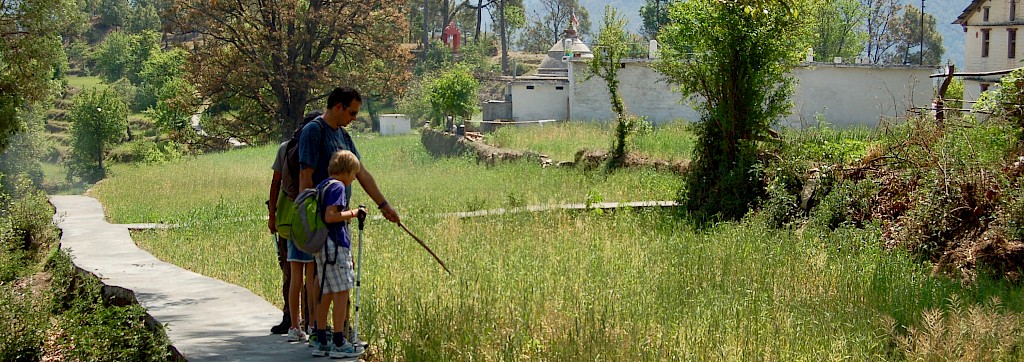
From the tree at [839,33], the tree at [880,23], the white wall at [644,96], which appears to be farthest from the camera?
the tree at [880,23]

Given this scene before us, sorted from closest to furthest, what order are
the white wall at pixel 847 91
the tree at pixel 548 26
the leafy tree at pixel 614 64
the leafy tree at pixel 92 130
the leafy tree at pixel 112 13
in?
the leafy tree at pixel 614 64 < the white wall at pixel 847 91 < the leafy tree at pixel 92 130 < the tree at pixel 548 26 < the leafy tree at pixel 112 13

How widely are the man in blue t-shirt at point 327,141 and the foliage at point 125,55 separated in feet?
283

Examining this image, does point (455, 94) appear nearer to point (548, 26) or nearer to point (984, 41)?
point (984, 41)

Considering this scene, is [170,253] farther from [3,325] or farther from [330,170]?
[330,170]

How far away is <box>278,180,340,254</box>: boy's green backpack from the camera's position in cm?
754

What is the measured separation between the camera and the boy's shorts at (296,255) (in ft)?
26.2

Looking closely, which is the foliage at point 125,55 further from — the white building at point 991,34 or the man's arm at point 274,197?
the man's arm at point 274,197

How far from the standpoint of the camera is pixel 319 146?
26.0 ft

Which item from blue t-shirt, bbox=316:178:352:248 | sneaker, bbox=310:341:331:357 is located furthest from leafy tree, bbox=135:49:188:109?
blue t-shirt, bbox=316:178:352:248

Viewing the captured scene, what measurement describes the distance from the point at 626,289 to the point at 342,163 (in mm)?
3393

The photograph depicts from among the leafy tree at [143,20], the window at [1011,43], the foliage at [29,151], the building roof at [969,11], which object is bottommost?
the foliage at [29,151]

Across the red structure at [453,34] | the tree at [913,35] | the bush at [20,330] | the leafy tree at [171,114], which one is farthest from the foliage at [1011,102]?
the tree at [913,35]

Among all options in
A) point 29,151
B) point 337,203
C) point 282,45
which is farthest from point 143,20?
point 337,203

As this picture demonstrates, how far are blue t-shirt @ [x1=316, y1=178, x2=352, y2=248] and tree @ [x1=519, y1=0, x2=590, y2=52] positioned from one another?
329 feet
